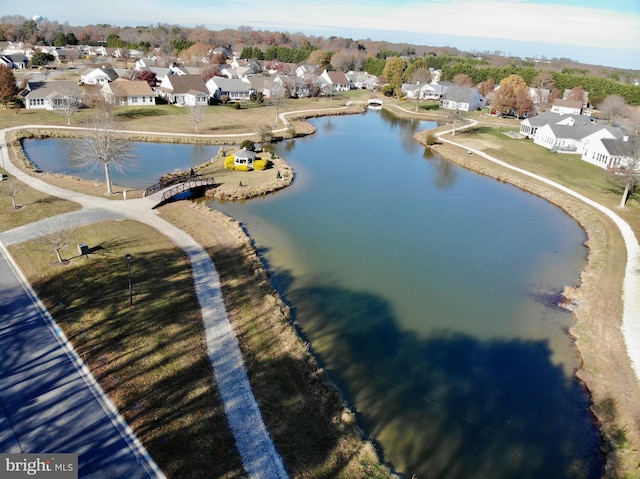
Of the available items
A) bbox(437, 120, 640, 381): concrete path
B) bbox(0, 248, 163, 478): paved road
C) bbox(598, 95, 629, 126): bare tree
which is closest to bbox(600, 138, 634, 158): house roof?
bbox(437, 120, 640, 381): concrete path

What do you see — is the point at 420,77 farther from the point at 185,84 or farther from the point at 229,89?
the point at 185,84

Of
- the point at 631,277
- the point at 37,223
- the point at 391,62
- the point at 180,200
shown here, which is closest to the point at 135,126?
the point at 180,200

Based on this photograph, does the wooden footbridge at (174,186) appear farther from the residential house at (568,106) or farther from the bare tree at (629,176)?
the residential house at (568,106)

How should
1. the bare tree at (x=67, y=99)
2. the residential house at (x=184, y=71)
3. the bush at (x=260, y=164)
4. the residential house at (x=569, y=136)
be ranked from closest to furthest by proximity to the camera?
the bush at (x=260, y=164)
the residential house at (x=569, y=136)
the bare tree at (x=67, y=99)
the residential house at (x=184, y=71)

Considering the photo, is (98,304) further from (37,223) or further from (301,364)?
(37,223)

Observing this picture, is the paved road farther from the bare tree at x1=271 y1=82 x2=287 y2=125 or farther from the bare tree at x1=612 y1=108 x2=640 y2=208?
the bare tree at x1=271 y1=82 x2=287 y2=125

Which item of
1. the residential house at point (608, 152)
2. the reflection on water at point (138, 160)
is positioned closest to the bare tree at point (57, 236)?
the reflection on water at point (138, 160)

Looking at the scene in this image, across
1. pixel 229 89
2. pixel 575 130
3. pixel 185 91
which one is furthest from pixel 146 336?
pixel 229 89
